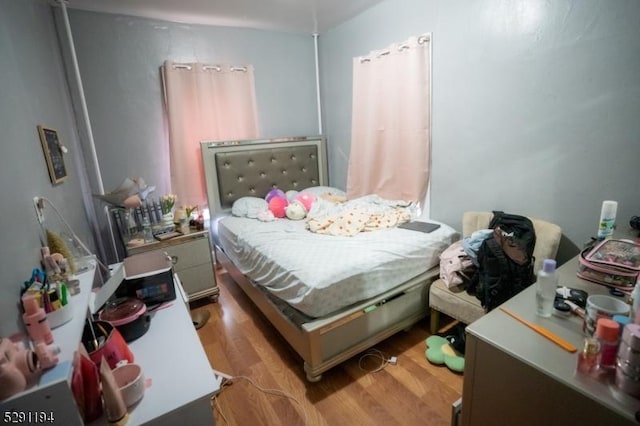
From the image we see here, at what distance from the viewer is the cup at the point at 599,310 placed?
2.81ft

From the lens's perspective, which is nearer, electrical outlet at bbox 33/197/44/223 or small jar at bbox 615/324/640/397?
small jar at bbox 615/324/640/397

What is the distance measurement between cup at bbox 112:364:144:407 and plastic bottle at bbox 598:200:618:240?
205 centimetres

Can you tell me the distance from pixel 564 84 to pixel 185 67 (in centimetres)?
290

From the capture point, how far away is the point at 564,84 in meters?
Result: 1.69

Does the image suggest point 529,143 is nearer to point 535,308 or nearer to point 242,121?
point 535,308

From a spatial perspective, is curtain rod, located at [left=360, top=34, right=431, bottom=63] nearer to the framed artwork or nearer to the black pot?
the framed artwork

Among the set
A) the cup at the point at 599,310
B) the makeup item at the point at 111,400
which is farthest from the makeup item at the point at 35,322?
the cup at the point at 599,310

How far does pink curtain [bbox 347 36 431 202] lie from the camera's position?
242 cm

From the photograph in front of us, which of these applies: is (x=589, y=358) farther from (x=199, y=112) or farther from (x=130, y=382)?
(x=199, y=112)

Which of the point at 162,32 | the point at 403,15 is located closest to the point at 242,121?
the point at 162,32

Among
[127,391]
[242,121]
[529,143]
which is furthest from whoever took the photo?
[242,121]

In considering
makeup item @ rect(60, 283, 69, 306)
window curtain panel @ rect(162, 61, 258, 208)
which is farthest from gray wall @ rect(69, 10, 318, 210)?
makeup item @ rect(60, 283, 69, 306)

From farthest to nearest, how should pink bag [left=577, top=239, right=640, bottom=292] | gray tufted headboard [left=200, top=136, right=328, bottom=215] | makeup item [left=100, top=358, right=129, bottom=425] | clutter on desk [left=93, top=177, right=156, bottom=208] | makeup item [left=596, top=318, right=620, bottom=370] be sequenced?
gray tufted headboard [left=200, top=136, right=328, bottom=215] < clutter on desk [left=93, top=177, right=156, bottom=208] < pink bag [left=577, top=239, right=640, bottom=292] < makeup item [left=100, top=358, right=129, bottom=425] < makeup item [left=596, top=318, right=620, bottom=370]

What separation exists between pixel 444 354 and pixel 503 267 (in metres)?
0.66
